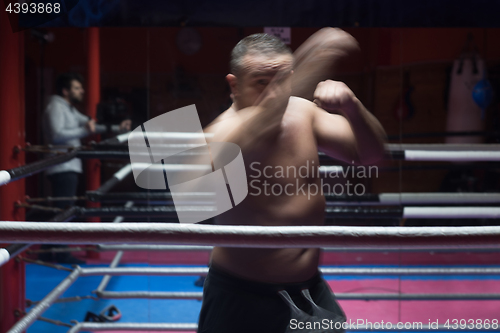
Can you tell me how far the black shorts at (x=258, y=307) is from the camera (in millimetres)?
990

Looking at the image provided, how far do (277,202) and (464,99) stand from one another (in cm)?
309

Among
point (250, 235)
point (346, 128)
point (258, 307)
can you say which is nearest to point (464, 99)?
point (346, 128)

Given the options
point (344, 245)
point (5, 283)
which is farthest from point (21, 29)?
point (344, 245)

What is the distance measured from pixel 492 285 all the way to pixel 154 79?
3.04 m

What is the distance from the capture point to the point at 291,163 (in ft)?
3.37

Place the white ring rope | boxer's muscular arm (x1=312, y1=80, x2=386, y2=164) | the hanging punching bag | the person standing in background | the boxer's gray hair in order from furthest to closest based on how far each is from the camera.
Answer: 1. the hanging punching bag
2. the person standing in background
3. the boxer's gray hair
4. boxer's muscular arm (x1=312, y1=80, x2=386, y2=164)
5. the white ring rope

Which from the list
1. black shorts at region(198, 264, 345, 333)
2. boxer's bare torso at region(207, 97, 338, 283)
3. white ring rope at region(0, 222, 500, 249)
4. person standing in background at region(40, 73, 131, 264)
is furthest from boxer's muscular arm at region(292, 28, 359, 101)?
person standing in background at region(40, 73, 131, 264)

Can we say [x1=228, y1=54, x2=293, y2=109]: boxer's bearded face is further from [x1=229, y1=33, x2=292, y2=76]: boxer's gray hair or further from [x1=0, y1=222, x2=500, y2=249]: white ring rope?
[x1=0, y1=222, x2=500, y2=249]: white ring rope

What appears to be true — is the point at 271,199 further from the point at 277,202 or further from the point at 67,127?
the point at 67,127

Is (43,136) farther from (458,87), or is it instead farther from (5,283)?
(458,87)

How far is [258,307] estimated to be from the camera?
101 cm

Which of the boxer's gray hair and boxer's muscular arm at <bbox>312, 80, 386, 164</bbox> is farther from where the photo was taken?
the boxer's gray hair

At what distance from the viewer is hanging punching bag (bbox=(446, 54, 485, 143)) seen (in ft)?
11.6

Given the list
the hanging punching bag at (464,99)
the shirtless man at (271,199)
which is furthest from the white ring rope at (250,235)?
the hanging punching bag at (464,99)
